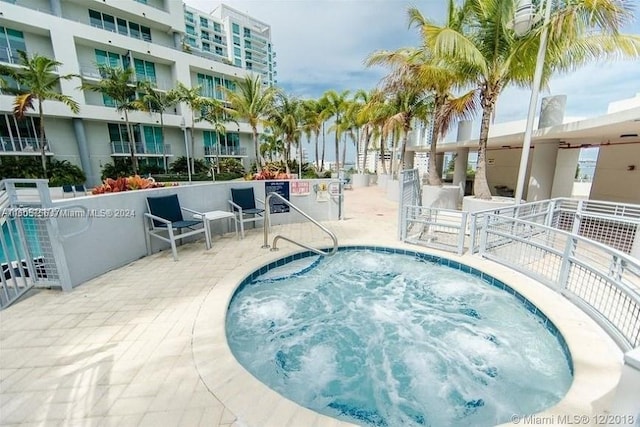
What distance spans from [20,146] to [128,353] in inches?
815

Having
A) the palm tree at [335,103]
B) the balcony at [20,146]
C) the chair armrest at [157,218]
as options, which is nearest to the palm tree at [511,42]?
the chair armrest at [157,218]

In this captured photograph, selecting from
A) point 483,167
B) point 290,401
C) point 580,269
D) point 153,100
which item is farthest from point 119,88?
point 580,269

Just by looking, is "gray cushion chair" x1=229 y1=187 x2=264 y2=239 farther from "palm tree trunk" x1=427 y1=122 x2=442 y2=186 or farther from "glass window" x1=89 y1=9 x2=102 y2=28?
"glass window" x1=89 y1=9 x2=102 y2=28

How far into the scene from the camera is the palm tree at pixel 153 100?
16.9 meters

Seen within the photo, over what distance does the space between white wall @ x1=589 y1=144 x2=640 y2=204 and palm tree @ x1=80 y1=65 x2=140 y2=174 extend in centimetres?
2402

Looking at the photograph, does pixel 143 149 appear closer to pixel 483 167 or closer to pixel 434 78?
pixel 434 78

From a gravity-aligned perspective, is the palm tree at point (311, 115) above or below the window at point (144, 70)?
below

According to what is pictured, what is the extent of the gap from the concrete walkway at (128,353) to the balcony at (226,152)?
2042cm

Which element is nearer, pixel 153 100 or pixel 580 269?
pixel 580 269

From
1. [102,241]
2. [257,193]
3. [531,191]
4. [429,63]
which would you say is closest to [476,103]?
[429,63]

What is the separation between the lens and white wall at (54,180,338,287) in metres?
3.53

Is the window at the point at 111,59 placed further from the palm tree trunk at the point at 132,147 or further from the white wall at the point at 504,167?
the white wall at the point at 504,167

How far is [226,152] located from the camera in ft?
77.5

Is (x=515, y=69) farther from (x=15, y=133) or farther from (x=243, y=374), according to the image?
(x=15, y=133)
